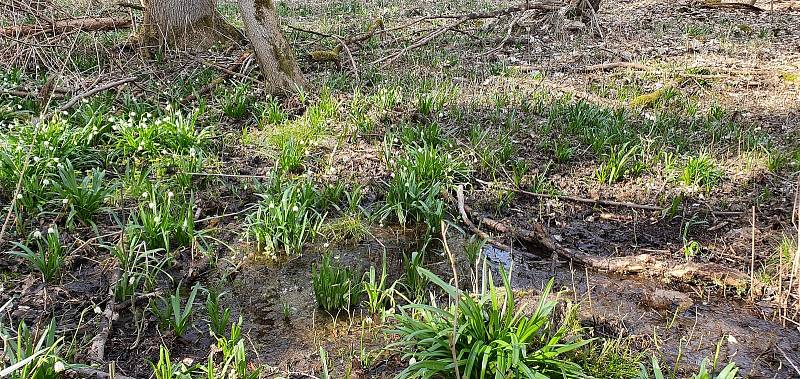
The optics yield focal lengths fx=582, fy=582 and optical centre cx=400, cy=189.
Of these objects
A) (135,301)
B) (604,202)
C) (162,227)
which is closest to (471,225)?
(604,202)

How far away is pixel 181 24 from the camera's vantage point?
8500 millimetres

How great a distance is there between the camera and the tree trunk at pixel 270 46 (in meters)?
6.46

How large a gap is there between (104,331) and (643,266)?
3.27 meters

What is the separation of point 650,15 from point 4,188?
39.9 ft

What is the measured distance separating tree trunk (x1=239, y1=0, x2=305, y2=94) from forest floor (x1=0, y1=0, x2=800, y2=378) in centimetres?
28

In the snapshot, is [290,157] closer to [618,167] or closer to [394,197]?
[394,197]

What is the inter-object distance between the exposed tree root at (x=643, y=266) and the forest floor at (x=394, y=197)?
1cm

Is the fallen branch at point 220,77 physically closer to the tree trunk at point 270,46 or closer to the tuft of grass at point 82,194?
the tree trunk at point 270,46

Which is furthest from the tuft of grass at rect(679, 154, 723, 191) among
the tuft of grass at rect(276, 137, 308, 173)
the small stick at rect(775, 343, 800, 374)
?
the tuft of grass at rect(276, 137, 308, 173)

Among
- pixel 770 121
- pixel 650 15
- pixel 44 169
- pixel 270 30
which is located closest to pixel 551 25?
pixel 650 15

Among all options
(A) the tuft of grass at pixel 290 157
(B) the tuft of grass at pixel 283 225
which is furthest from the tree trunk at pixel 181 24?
(B) the tuft of grass at pixel 283 225

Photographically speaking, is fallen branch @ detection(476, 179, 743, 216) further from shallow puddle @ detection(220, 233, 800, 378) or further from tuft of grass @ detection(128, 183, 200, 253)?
tuft of grass @ detection(128, 183, 200, 253)

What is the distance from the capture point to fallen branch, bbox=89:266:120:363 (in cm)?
290

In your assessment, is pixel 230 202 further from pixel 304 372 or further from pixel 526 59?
pixel 526 59
